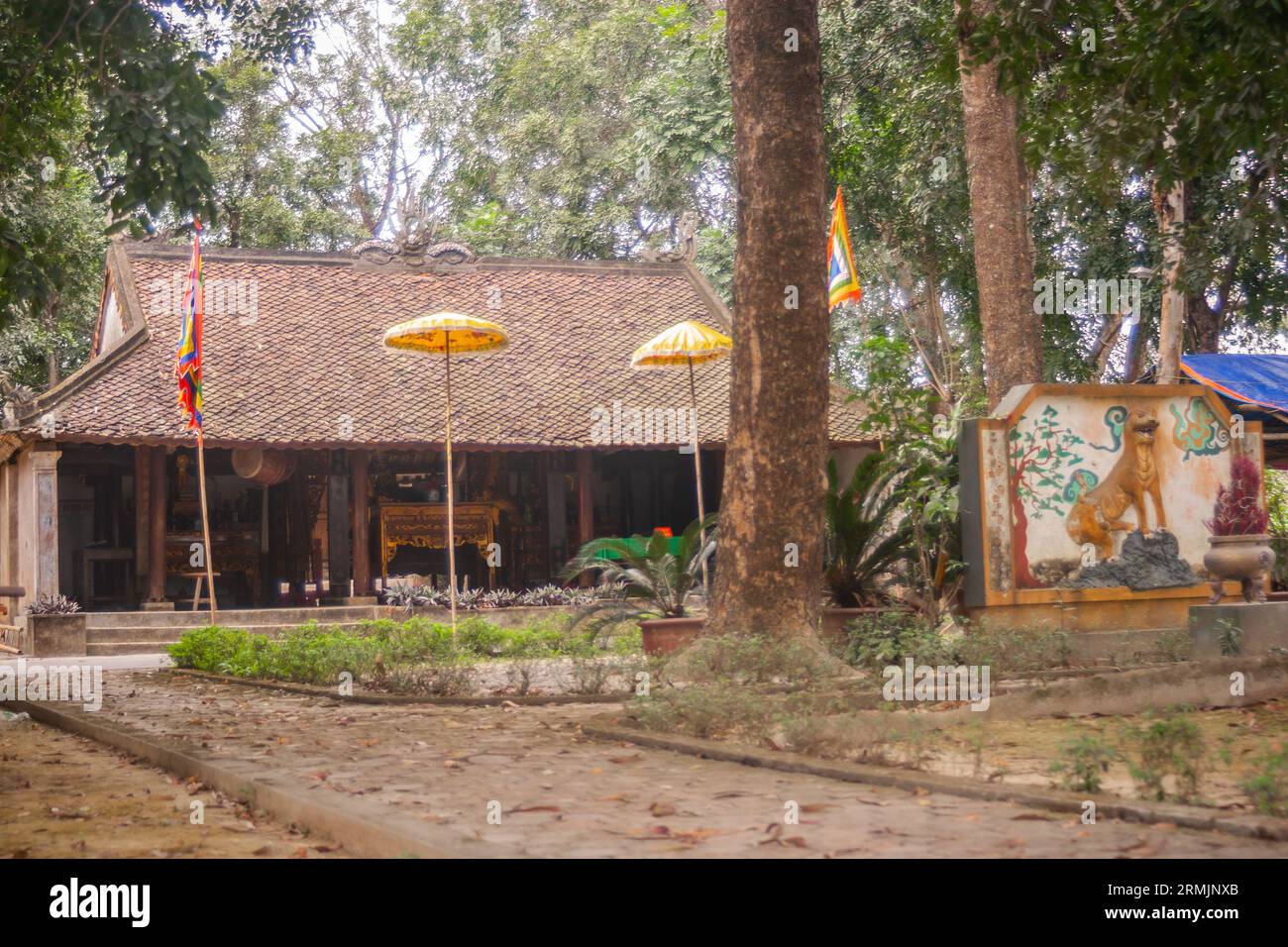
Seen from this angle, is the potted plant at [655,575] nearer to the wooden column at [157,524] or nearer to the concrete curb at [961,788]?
the concrete curb at [961,788]

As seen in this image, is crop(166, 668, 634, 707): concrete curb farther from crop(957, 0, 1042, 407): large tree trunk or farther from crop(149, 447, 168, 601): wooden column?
crop(149, 447, 168, 601): wooden column

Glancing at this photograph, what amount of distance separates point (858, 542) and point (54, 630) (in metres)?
12.6

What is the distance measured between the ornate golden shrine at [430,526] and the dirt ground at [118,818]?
14.9 m

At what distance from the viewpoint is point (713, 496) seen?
25297mm

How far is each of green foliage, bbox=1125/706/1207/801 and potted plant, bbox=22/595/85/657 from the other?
1702cm

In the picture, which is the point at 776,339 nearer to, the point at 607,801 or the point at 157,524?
the point at 607,801

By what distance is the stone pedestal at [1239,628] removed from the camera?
10.9 meters

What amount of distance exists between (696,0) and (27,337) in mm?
16286

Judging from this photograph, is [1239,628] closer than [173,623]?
Yes

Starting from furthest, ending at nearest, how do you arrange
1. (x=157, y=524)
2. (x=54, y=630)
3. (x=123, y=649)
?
(x=157, y=524) → (x=123, y=649) → (x=54, y=630)

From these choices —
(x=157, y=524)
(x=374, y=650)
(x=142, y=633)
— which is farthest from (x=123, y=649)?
(x=374, y=650)

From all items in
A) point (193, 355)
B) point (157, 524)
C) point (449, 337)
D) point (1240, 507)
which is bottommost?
point (1240, 507)

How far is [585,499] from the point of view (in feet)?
77.3

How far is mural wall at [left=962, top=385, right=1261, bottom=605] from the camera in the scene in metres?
12.5
